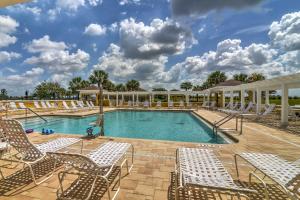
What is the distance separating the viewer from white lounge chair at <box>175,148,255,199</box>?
1.78m

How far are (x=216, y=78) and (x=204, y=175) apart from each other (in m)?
37.1

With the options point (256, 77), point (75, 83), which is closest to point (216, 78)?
point (256, 77)

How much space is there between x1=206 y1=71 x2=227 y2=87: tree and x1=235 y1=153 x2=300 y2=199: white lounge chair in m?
35.4

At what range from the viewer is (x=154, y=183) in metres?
2.77

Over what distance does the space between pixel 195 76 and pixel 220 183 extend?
27666 mm

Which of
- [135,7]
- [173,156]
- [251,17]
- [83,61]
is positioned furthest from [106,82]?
[173,156]

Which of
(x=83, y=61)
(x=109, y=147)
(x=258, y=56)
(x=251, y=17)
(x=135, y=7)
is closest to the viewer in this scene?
(x=109, y=147)

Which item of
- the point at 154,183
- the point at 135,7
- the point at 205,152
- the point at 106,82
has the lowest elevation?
the point at 154,183

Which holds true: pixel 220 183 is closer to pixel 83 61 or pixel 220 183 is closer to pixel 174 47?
pixel 174 47

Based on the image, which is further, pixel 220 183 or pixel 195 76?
pixel 195 76

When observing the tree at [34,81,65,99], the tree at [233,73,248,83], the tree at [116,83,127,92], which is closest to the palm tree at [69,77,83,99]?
the tree at [116,83,127,92]

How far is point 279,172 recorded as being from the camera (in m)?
2.20

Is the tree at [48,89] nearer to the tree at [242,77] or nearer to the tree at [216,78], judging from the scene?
the tree at [216,78]

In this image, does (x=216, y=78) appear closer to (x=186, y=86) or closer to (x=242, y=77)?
(x=242, y=77)
